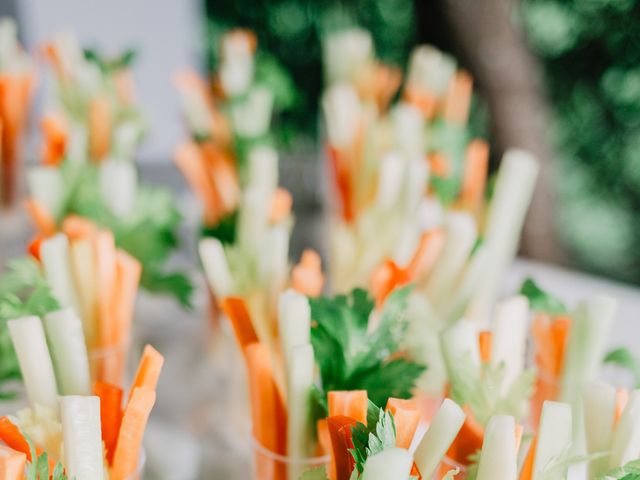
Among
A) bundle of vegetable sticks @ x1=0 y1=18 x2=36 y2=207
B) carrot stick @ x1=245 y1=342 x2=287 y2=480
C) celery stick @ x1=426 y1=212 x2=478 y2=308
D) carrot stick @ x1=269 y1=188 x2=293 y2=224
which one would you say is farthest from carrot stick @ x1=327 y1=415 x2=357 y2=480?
bundle of vegetable sticks @ x1=0 y1=18 x2=36 y2=207

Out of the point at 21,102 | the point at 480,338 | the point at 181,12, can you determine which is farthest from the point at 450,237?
the point at 181,12

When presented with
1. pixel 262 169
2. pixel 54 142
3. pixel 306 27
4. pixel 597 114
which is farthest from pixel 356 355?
pixel 306 27

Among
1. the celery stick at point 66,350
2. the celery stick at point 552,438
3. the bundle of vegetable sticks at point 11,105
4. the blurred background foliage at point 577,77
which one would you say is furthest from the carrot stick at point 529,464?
the blurred background foliage at point 577,77

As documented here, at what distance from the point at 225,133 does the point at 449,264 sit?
21.1 inches

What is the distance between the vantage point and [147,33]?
2.39m

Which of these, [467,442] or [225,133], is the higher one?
[225,133]

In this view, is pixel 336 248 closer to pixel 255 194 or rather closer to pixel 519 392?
pixel 255 194

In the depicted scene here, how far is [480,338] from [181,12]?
2054 mm

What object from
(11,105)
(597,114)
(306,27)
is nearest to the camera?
(11,105)

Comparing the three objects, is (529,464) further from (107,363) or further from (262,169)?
(262,169)

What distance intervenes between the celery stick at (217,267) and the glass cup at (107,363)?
13 centimetres

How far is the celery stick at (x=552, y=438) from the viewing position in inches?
19.1

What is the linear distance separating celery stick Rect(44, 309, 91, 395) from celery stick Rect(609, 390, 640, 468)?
414mm

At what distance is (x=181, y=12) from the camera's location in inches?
95.2
